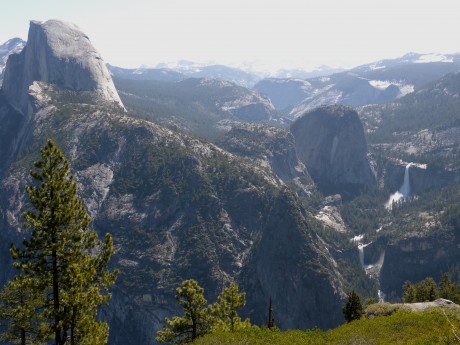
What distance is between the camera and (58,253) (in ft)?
111

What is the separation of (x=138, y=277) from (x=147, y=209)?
3358cm

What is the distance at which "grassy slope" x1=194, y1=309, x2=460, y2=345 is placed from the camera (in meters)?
34.6

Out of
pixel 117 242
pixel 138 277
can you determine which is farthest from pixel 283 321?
pixel 117 242

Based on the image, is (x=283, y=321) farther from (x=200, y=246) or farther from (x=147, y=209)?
(x=147, y=209)

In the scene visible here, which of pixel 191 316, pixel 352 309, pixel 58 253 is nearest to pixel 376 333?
pixel 352 309

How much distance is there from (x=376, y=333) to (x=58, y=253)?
Answer: 28.4 metres

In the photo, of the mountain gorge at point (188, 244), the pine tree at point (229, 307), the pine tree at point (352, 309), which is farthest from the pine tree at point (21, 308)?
the mountain gorge at point (188, 244)

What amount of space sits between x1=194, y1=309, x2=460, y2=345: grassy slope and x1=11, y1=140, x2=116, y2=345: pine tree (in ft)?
44.3

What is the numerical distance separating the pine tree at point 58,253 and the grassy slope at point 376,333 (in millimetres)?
13489

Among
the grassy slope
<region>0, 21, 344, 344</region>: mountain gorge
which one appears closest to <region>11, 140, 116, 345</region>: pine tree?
the grassy slope

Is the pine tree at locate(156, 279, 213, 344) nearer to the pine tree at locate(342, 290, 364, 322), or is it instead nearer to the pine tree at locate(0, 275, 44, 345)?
the pine tree at locate(0, 275, 44, 345)

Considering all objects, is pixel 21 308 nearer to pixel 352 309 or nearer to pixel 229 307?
pixel 229 307

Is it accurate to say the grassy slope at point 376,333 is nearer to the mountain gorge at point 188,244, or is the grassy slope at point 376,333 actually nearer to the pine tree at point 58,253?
the pine tree at point 58,253

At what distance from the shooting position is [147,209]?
187 metres
